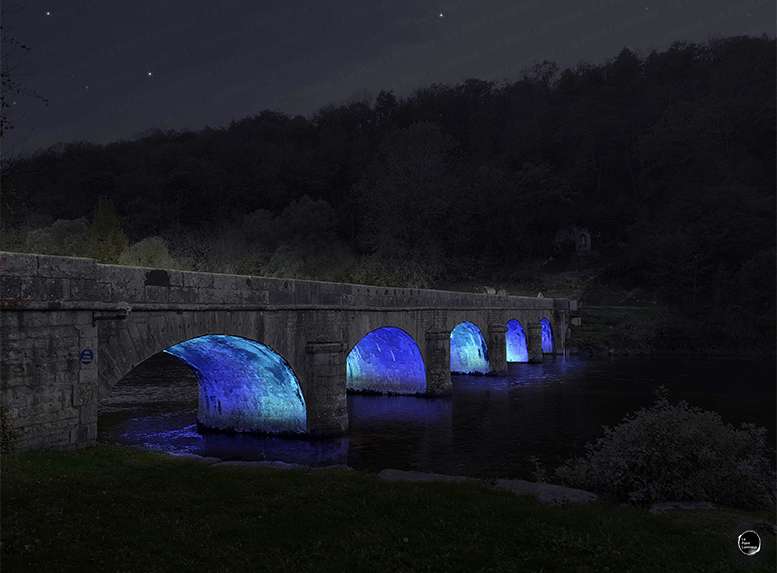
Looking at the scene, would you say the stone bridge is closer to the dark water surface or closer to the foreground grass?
the foreground grass

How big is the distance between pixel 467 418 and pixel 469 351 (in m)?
16.6

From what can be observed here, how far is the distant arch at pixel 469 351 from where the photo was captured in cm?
4084

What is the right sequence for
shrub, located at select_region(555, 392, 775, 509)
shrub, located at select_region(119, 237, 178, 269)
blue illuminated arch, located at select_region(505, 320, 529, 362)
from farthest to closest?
1. blue illuminated arch, located at select_region(505, 320, 529, 362)
2. shrub, located at select_region(119, 237, 178, 269)
3. shrub, located at select_region(555, 392, 775, 509)

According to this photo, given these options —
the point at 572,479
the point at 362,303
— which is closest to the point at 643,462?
the point at 572,479

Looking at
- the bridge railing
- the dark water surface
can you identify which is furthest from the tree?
the bridge railing

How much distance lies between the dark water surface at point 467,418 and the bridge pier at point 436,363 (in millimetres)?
704

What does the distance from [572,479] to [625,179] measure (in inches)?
3727

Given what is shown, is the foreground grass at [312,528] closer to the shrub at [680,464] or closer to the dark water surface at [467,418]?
the shrub at [680,464]

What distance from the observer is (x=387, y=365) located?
105 ft

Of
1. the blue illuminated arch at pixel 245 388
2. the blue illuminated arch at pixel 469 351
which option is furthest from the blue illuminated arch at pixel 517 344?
the blue illuminated arch at pixel 245 388

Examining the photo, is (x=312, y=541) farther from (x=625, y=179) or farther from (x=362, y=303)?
(x=625, y=179)

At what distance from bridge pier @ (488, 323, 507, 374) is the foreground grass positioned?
30.1 meters

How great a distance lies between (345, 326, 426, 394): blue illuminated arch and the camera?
30297mm

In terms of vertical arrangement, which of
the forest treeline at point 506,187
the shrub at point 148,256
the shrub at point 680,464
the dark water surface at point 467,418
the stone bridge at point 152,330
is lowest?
the dark water surface at point 467,418
